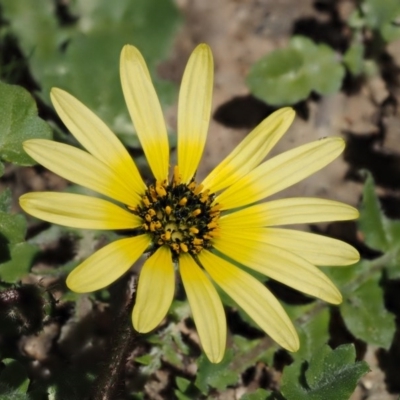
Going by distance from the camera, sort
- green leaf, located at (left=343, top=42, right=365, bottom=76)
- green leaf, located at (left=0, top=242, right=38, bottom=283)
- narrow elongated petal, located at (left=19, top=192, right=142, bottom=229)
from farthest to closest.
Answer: green leaf, located at (left=343, top=42, right=365, bottom=76) < green leaf, located at (left=0, top=242, right=38, bottom=283) < narrow elongated petal, located at (left=19, top=192, right=142, bottom=229)

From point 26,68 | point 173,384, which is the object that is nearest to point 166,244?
point 173,384

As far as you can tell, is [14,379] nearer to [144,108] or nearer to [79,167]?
[79,167]

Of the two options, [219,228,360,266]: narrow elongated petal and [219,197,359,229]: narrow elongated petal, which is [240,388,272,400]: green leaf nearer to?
[219,228,360,266]: narrow elongated petal

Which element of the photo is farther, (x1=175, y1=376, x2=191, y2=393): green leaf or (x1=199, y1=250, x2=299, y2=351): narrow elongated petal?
(x1=175, y1=376, x2=191, y2=393): green leaf

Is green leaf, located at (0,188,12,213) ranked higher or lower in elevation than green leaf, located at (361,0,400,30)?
lower

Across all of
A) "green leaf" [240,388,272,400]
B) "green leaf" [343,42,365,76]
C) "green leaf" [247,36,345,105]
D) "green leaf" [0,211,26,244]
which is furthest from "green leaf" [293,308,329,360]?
"green leaf" [343,42,365,76]

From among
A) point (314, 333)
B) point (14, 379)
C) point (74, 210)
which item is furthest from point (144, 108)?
point (314, 333)

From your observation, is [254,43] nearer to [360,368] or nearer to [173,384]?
[173,384]
